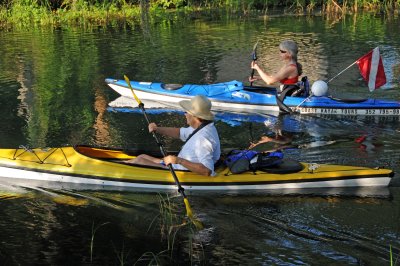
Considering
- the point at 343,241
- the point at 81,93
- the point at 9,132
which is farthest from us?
the point at 81,93

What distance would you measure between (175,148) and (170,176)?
2003 millimetres

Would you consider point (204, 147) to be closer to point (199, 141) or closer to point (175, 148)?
point (199, 141)

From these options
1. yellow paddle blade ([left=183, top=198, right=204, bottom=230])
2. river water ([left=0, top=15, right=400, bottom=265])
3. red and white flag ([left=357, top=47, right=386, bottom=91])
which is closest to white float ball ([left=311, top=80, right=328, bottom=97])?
river water ([left=0, top=15, right=400, bottom=265])

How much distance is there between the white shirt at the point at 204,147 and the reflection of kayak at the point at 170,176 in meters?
0.26

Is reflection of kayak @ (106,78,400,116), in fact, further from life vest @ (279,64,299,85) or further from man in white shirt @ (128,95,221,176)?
man in white shirt @ (128,95,221,176)

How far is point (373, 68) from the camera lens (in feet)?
32.8

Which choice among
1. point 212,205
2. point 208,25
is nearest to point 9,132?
point 212,205

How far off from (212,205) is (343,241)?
4.82 ft

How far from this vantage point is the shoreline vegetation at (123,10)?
78.2 feet

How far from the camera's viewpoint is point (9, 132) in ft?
31.5

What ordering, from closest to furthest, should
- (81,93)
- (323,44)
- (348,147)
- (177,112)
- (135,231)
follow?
(135,231) → (348,147) → (177,112) → (81,93) → (323,44)

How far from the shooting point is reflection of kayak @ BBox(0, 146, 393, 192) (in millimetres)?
6562

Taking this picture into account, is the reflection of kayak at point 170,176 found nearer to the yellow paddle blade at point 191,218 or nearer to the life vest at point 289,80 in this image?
the yellow paddle blade at point 191,218

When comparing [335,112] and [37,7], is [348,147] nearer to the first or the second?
[335,112]
